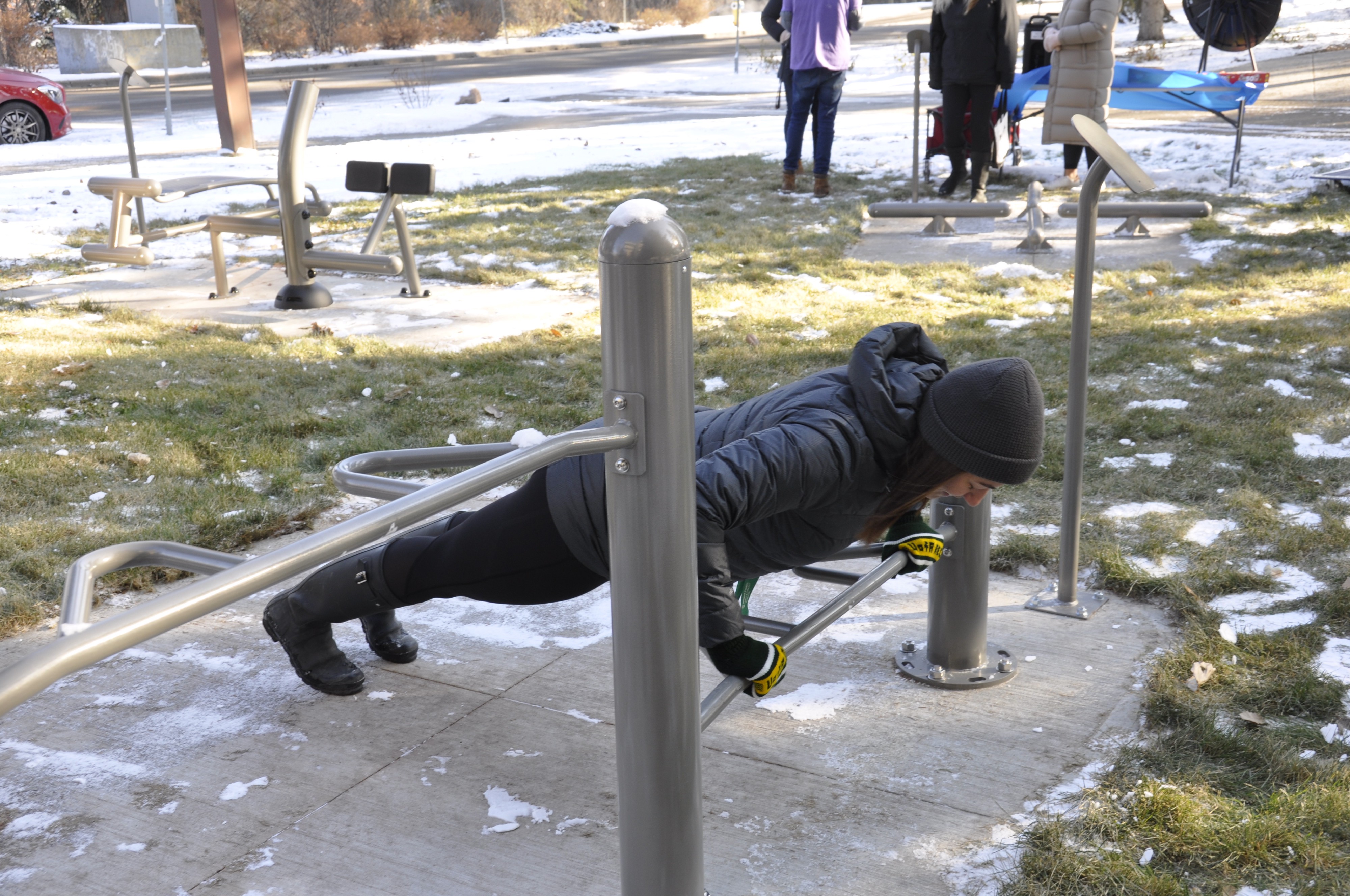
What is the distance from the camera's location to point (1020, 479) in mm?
2135

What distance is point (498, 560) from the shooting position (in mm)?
2322

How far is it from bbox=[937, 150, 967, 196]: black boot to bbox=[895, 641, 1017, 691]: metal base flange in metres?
6.59

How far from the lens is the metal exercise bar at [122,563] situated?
4.63ft

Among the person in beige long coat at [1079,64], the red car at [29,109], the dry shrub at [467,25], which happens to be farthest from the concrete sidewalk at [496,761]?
the dry shrub at [467,25]

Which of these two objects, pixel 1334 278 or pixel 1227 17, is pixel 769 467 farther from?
pixel 1227 17

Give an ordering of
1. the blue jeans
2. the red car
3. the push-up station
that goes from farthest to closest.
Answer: the red car, the blue jeans, the push-up station

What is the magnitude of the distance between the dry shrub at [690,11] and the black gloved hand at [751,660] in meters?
40.7

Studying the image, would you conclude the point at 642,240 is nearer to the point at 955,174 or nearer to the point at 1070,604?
the point at 1070,604

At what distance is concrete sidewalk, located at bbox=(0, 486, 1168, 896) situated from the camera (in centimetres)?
216

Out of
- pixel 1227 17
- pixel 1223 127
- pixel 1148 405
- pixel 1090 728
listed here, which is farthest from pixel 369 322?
pixel 1223 127

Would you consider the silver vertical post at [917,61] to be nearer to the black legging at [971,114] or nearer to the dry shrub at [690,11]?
the black legging at [971,114]

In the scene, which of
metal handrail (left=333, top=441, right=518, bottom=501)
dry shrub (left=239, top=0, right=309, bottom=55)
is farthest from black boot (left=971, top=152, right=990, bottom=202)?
dry shrub (left=239, top=0, right=309, bottom=55)

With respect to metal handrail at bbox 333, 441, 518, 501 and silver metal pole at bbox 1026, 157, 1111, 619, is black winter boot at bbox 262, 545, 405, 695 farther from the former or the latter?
silver metal pole at bbox 1026, 157, 1111, 619

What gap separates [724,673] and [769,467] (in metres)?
0.37
